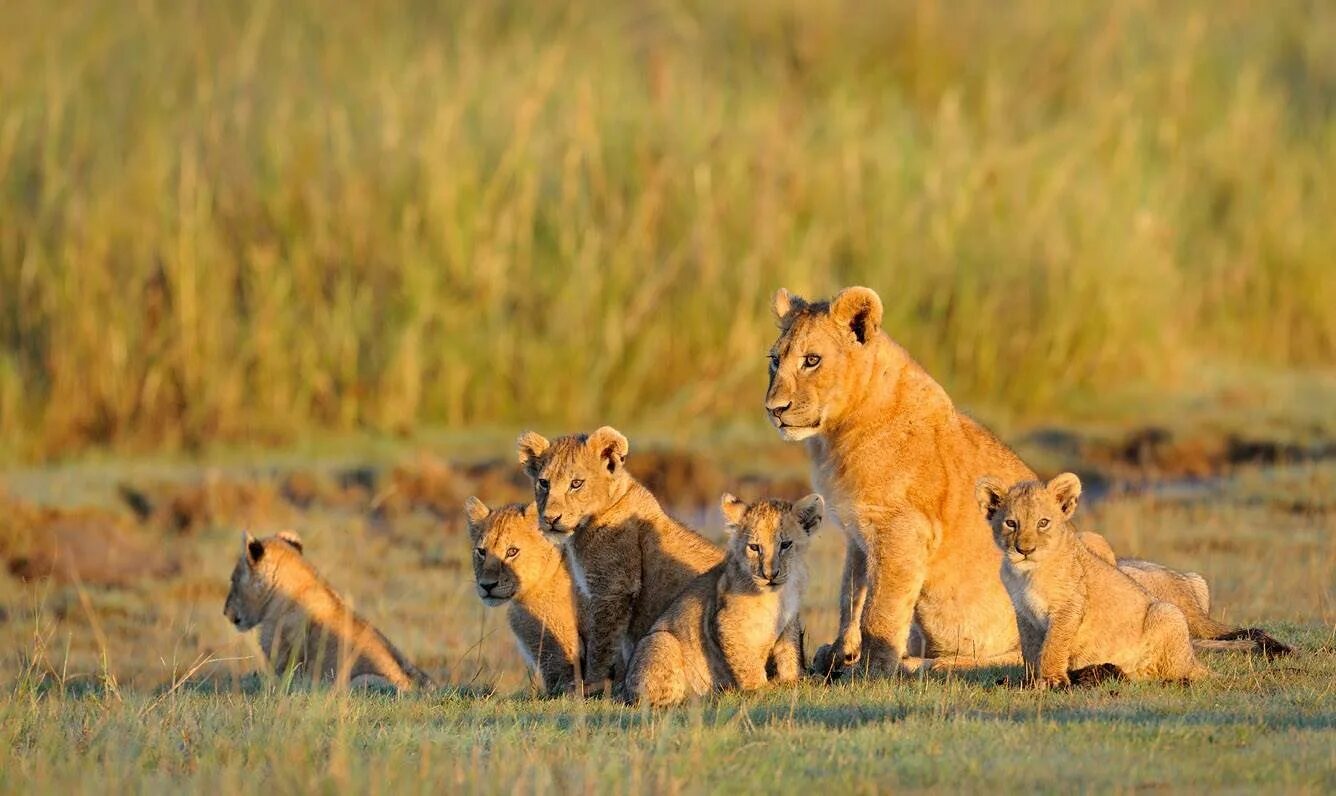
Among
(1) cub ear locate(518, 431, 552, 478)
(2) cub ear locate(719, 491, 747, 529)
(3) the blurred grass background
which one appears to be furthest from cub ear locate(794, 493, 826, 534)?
(3) the blurred grass background

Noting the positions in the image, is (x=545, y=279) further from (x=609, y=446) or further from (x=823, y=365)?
(x=823, y=365)

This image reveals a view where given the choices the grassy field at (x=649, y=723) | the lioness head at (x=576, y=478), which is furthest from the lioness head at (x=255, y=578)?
the lioness head at (x=576, y=478)

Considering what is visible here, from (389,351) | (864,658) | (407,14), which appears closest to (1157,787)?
(864,658)

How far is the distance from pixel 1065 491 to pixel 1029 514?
0.72 feet

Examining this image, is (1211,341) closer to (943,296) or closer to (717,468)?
(943,296)

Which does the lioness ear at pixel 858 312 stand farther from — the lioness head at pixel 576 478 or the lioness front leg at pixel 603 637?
the lioness front leg at pixel 603 637

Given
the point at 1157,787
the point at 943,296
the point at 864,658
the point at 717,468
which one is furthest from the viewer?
the point at 943,296

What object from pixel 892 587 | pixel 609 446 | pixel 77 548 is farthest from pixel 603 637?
pixel 77 548

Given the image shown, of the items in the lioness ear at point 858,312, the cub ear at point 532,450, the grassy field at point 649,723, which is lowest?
the grassy field at point 649,723

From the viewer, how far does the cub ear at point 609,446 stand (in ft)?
27.5

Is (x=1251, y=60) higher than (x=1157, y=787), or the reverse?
(x=1251, y=60)

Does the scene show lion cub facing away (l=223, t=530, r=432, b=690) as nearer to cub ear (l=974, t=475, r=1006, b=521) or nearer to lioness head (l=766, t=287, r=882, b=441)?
lioness head (l=766, t=287, r=882, b=441)

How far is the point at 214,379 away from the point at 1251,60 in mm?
12659

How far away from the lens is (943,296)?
55.7 ft
